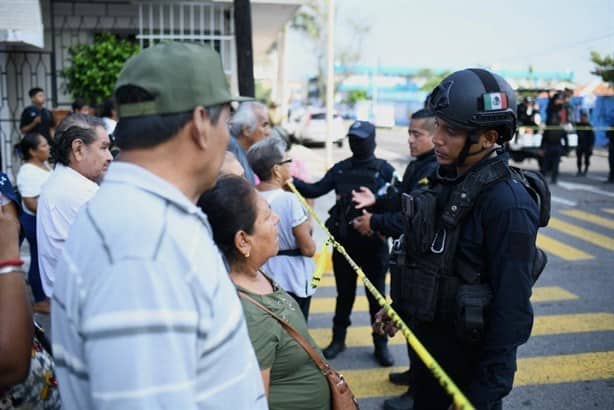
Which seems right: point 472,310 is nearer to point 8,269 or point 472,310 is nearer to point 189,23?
point 8,269

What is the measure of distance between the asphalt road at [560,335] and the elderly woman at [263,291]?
2225 millimetres

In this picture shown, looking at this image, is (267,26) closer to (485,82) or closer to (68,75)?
(68,75)

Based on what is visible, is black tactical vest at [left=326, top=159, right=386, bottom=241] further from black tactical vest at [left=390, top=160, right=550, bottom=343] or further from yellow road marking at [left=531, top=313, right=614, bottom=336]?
yellow road marking at [left=531, top=313, right=614, bottom=336]

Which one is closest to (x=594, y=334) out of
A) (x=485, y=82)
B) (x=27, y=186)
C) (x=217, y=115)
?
(x=485, y=82)

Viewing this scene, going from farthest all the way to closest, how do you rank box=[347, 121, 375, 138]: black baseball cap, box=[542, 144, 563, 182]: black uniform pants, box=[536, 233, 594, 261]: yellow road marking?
box=[542, 144, 563, 182]: black uniform pants
box=[536, 233, 594, 261]: yellow road marking
box=[347, 121, 375, 138]: black baseball cap

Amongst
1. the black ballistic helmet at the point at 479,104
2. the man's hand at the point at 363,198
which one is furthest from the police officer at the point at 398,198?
the black ballistic helmet at the point at 479,104

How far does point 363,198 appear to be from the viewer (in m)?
4.76

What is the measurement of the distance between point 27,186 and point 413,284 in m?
4.68

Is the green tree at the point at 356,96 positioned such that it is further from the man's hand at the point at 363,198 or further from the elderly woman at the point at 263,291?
the elderly woman at the point at 263,291

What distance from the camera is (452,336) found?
271 cm

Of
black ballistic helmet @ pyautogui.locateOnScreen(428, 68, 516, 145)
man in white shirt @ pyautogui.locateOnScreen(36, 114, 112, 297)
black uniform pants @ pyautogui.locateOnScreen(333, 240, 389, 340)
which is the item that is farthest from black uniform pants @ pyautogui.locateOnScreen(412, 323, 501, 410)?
man in white shirt @ pyautogui.locateOnScreen(36, 114, 112, 297)

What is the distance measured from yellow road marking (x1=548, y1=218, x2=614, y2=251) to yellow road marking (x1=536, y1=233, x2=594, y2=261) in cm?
47

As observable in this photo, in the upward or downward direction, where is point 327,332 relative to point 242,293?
downward

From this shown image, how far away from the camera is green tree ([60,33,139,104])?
1027 centimetres
